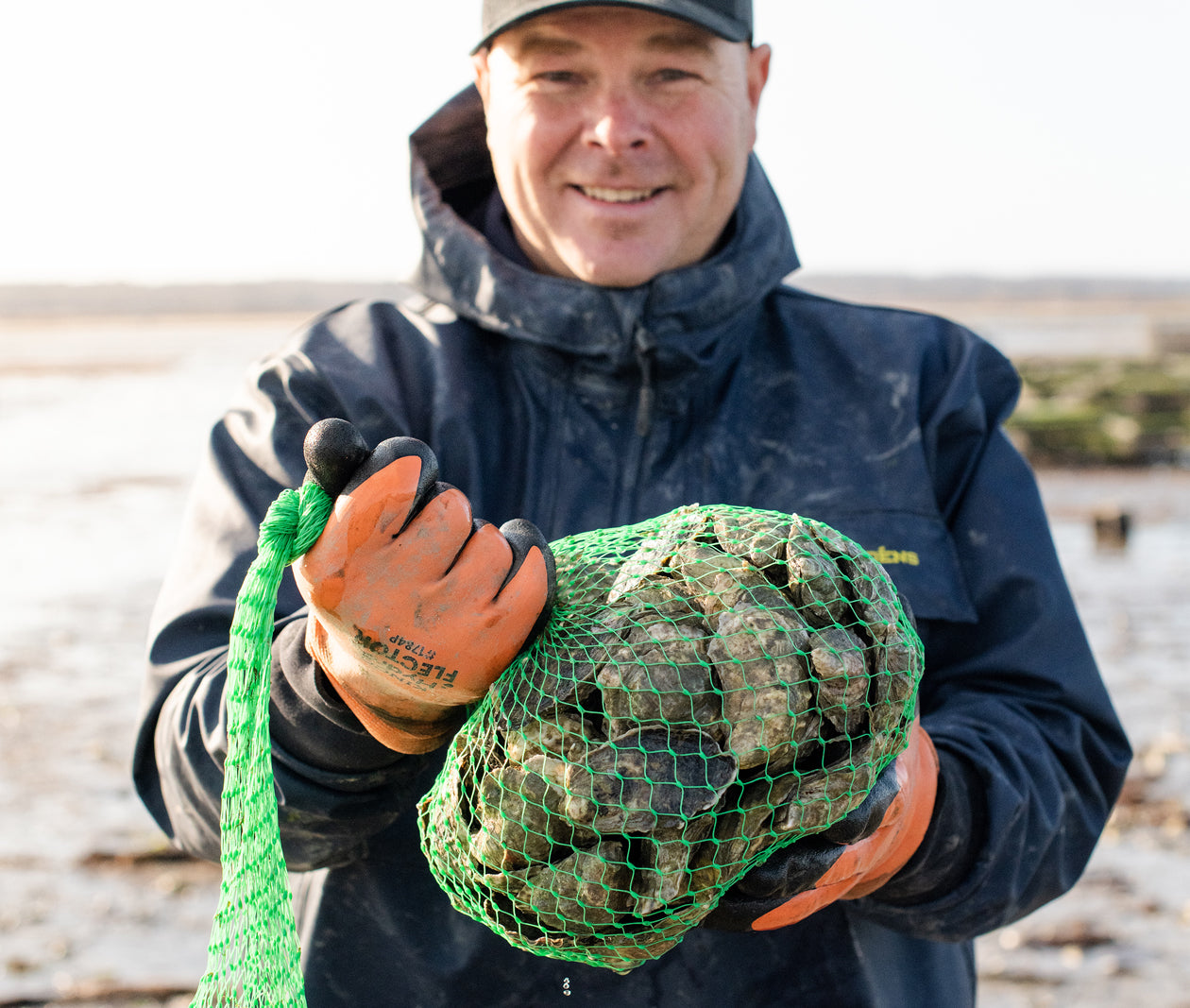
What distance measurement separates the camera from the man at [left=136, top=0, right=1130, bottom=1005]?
7.15ft

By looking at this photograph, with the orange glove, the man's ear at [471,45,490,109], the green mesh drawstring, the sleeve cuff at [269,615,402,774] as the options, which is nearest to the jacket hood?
the man's ear at [471,45,490,109]

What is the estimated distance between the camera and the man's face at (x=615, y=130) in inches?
89.6

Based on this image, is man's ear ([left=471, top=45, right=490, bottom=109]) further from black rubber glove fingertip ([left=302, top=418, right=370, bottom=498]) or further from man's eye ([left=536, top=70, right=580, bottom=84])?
black rubber glove fingertip ([left=302, top=418, right=370, bottom=498])

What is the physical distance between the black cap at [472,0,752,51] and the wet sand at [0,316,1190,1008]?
11.4 feet

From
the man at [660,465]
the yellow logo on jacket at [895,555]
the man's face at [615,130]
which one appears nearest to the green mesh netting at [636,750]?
the man at [660,465]

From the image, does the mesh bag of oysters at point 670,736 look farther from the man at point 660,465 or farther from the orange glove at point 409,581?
the man at point 660,465

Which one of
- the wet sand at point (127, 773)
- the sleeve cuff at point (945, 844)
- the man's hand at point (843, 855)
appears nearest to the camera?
the man's hand at point (843, 855)

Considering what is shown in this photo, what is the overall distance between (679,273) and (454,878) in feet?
4.12

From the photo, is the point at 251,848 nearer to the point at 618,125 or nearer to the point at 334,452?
the point at 334,452

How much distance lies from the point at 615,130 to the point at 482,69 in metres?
0.44

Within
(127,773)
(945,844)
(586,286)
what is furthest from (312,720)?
(127,773)

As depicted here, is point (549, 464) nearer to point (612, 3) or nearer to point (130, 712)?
point (612, 3)

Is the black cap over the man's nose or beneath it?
over

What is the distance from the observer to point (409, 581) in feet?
5.25
